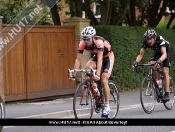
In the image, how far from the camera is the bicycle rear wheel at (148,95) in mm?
11133

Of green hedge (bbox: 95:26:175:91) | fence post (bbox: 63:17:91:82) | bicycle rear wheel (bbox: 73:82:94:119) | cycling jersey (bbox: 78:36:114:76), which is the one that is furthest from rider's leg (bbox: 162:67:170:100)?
green hedge (bbox: 95:26:175:91)

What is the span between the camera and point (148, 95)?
11.3 meters

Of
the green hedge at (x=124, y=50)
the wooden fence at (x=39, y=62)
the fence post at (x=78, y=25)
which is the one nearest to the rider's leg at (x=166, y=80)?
the wooden fence at (x=39, y=62)

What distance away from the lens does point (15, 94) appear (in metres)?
14.1

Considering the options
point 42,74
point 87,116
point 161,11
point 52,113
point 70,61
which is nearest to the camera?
point 87,116

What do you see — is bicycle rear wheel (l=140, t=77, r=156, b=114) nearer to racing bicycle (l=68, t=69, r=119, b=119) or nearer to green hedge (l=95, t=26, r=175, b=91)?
racing bicycle (l=68, t=69, r=119, b=119)

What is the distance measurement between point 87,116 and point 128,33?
9.15m

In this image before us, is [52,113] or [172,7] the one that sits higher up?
[172,7]

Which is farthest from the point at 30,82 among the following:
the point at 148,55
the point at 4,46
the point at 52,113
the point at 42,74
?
the point at 148,55

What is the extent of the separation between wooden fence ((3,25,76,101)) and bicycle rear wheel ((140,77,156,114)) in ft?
12.7

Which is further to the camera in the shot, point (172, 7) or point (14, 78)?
point (172, 7)

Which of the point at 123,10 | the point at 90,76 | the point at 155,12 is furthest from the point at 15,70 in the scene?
the point at 155,12

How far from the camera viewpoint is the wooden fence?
1391 cm

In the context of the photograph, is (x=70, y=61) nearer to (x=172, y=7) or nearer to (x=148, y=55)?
(x=148, y=55)
